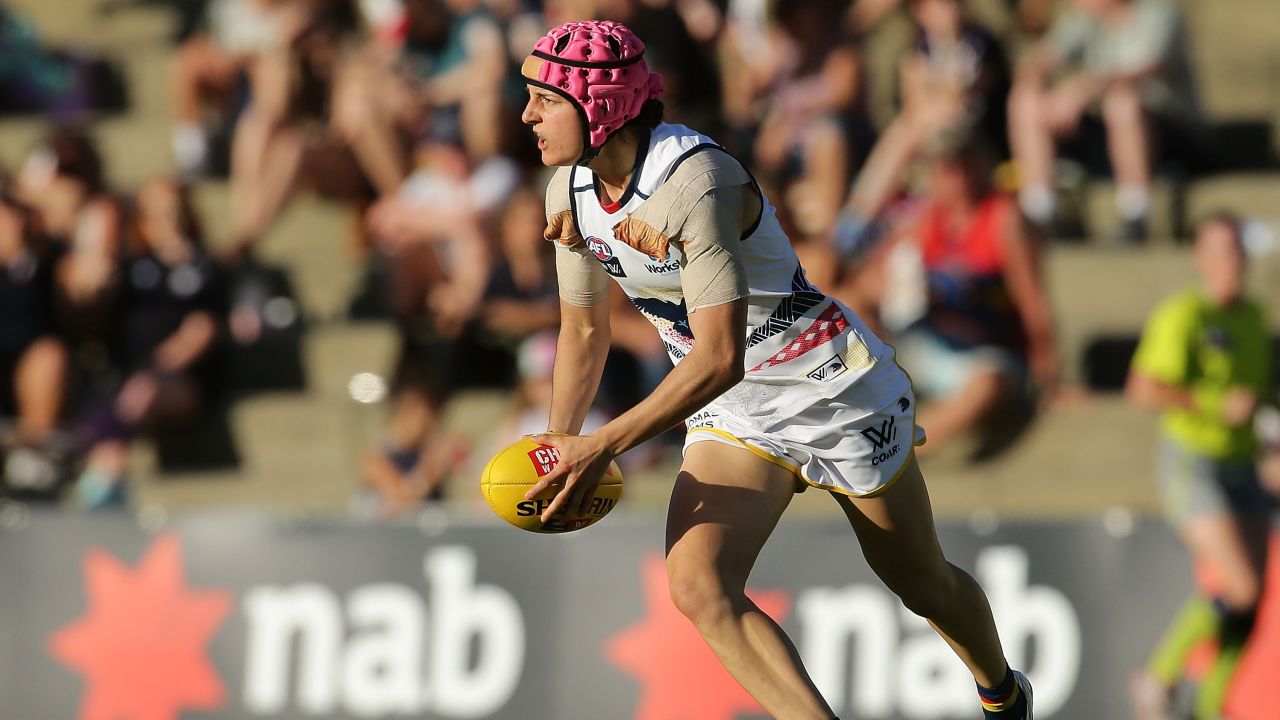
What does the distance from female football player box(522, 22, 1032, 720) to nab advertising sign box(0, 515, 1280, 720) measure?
331cm

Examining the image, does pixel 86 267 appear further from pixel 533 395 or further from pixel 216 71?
pixel 533 395

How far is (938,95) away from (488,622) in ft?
14.4

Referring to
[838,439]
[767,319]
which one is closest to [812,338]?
[767,319]

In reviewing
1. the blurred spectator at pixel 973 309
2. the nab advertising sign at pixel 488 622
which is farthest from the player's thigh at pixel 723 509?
the blurred spectator at pixel 973 309

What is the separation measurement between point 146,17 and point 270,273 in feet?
13.0

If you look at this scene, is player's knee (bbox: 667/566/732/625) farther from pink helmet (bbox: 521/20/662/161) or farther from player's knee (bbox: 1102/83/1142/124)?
player's knee (bbox: 1102/83/1142/124)

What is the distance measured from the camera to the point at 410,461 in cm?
1027

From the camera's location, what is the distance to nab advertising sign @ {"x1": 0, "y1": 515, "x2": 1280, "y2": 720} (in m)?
8.91

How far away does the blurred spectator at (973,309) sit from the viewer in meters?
9.71

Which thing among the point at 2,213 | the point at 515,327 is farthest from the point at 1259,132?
the point at 2,213

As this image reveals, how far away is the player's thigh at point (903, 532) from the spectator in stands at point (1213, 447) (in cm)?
375

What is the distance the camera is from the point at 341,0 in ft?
42.6

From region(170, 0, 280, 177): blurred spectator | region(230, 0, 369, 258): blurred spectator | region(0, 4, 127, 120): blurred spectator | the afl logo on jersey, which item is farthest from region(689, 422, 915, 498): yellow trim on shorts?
region(0, 4, 127, 120): blurred spectator

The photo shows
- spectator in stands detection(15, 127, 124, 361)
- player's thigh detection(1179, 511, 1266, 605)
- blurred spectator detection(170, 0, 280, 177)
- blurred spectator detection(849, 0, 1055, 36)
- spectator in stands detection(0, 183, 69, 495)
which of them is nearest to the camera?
player's thigh detection(1179, 511, 1266, 605)
